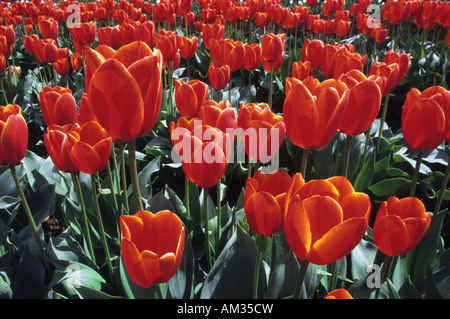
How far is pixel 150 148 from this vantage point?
261cm

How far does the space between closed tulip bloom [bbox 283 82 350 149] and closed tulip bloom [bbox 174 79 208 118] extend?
2.25ft

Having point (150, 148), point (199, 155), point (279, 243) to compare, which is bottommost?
point (150, 148)

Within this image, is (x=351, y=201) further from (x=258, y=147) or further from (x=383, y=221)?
(x=258, y=147)

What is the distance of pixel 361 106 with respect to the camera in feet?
4.11

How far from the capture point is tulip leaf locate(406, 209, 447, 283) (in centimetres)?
156

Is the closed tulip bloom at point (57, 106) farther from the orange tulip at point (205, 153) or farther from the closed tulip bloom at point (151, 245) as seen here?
the closed tulip bloom at point (151, 245)

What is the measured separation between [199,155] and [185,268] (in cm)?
48

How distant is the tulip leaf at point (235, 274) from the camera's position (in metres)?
1.31

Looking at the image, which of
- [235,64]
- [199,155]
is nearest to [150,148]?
[235,64]

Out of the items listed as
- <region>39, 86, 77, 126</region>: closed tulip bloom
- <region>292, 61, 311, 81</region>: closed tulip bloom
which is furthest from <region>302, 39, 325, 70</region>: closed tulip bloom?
<region>39, 86, 77, 126</region>: closed tulip bloom

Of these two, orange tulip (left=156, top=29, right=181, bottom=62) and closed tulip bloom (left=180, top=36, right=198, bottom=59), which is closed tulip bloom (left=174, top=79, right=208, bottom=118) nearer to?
orange tulip (left=156, top=29, right=181, bottom=62)

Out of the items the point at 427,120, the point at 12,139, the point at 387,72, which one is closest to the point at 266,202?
the point at 427,120

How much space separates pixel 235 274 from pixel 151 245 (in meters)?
0.45

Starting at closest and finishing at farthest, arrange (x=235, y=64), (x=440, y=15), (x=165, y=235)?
(x=165, y=235) → (x=235, y=64) → (x=440, y=15)
